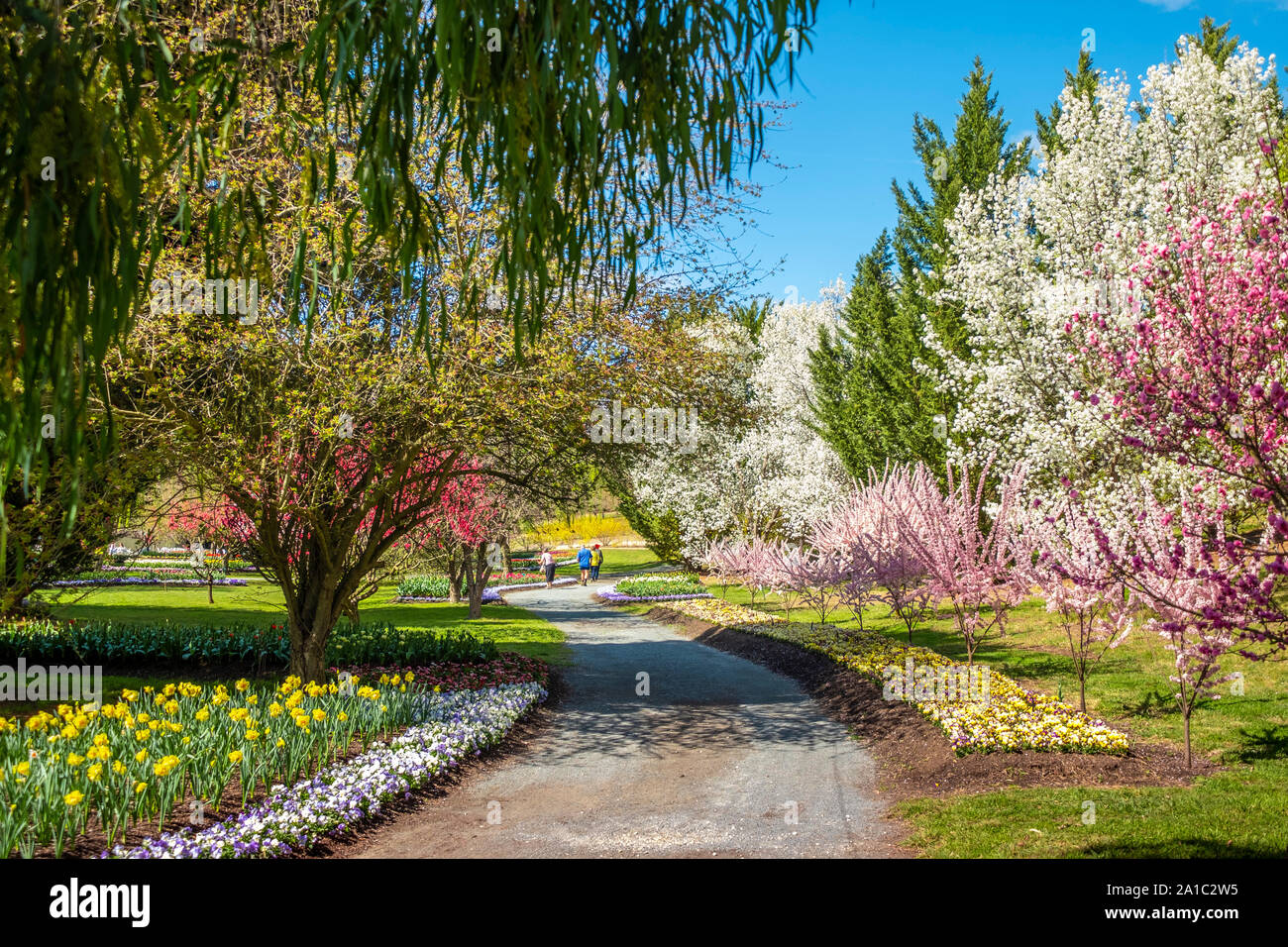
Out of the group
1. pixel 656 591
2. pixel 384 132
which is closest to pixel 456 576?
pixel 656 591

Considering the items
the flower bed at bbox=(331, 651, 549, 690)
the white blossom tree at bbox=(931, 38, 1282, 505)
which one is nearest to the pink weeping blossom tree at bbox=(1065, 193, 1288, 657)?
the white blossom tree at bbox=(931, 38, 1282, 505)

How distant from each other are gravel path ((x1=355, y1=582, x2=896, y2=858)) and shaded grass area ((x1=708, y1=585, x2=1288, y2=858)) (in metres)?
0.65

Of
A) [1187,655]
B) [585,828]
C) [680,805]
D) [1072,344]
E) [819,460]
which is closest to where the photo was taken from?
[585,828]

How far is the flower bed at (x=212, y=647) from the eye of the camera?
1320 cm

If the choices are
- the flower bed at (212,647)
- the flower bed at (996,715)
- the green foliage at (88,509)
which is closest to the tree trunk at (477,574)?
the flower bed at (212,647)

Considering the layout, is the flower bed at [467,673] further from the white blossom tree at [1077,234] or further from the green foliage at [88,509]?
the white blossom tree at [1077,234]

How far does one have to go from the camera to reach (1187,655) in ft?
24.5

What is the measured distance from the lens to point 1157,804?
614 centimetres

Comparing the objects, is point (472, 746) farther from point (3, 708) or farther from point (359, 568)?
point (3, 708)

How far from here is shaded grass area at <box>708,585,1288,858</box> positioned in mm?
5266

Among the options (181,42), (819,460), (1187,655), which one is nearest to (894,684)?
(1187,655)

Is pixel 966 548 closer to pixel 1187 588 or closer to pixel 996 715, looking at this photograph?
pixel 996 715

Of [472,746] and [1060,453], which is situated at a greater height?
[1060,453]
